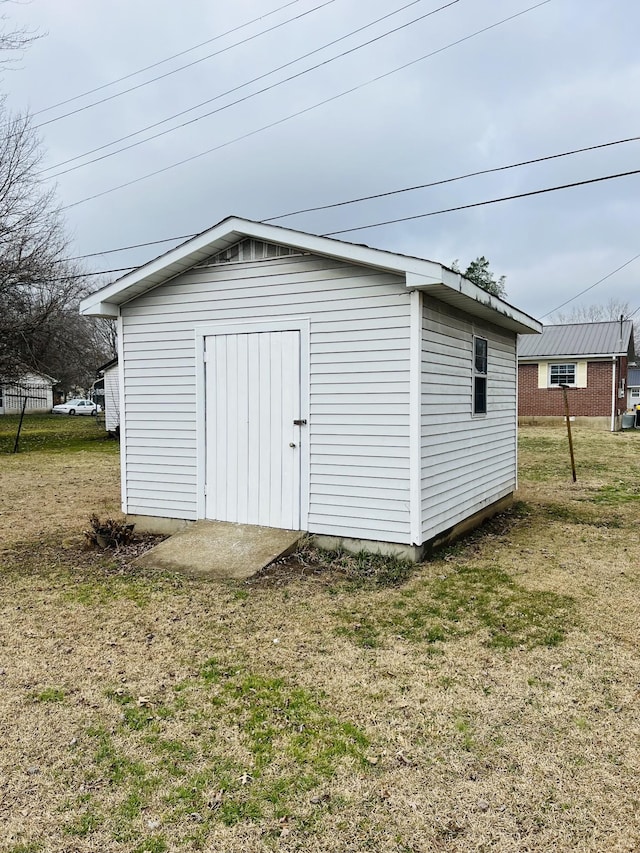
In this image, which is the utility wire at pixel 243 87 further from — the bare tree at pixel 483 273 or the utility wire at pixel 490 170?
the bare tree at pixel 483 273

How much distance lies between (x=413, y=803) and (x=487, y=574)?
313cm

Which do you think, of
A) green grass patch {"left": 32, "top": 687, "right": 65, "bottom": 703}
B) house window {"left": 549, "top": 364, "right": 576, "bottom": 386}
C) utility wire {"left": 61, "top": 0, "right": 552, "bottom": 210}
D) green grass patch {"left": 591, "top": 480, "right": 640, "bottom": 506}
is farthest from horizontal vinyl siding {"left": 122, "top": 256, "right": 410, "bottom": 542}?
house window {"left": 549, "top": 364, "right": 576, "bottom": 386}

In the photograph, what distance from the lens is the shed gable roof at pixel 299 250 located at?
481 centimetres

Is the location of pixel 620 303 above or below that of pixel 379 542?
above

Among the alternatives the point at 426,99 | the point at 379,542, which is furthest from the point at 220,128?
the point at 379,542

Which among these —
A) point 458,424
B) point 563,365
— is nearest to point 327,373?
point 458,424

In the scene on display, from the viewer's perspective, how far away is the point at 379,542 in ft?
17.3

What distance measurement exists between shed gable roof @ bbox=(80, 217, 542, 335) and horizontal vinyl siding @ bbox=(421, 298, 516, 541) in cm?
30

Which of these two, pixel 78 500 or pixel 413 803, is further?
pixel 78 500

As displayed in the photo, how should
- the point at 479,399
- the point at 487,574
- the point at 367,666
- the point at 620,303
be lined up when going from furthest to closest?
1. the point at 620,303
2. the point at 479,399
3. the point at 487,574
4. the point at 367,666

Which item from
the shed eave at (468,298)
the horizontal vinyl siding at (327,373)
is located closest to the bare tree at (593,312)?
the shed eave at (468,298)

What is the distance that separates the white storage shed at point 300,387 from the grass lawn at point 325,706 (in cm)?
69

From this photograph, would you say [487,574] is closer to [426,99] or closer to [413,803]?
[413,803]

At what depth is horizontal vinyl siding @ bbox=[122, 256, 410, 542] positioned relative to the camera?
516 centimetres
